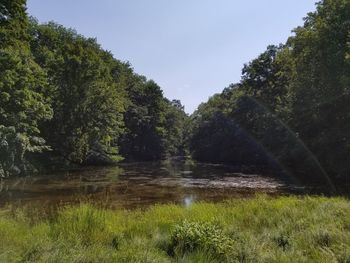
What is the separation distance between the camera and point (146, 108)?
79.3 meters

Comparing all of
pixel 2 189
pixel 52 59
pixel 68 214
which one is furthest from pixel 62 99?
pixel 68 214

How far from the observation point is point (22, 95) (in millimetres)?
28359

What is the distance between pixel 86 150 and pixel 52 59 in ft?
35.3

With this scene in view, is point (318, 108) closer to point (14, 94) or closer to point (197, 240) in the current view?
point (14, 94)

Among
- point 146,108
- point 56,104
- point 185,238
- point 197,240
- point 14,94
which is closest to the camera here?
point 197,240

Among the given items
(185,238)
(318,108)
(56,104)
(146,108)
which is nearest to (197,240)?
(185,238)

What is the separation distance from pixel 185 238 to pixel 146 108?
7225 cm

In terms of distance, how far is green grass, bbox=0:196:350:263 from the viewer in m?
6.38

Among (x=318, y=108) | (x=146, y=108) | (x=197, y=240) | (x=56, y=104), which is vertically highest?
(x=146, y=108)

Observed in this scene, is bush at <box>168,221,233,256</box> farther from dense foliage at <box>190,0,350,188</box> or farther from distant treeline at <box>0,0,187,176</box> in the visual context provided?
dense foliage at <box>190,0,350,188</box>

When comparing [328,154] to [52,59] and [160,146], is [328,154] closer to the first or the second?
[52,59]

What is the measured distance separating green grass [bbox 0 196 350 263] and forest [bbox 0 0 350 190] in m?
17.5

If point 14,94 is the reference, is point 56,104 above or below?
above

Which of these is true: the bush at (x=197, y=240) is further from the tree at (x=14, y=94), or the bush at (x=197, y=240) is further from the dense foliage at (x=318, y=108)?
the dense foliage at (x=318, y=108)
